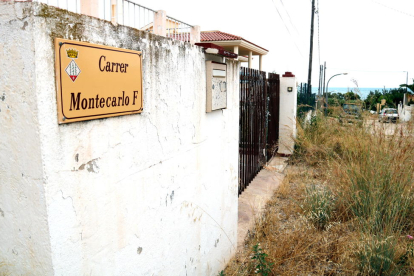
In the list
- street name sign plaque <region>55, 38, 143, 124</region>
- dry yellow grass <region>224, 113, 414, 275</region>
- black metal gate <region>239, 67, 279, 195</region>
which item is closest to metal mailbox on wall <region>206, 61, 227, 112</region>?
street name sign plaque <region>55, 38, 143, 124</region>

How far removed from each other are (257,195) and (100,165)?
146 inches

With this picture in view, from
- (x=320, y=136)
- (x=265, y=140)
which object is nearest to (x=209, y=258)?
(x=265, y=140)

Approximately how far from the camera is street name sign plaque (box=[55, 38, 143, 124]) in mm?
1455

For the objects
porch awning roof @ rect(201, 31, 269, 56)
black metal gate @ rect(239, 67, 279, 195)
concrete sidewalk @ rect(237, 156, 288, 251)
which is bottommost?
concrete sidewalk @ rect(237, 156, 288, 251)

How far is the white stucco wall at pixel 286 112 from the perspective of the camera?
8.58 meters

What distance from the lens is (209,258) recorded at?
3.20 metres

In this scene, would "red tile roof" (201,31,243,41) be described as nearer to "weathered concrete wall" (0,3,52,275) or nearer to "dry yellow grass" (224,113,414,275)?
"dry yellow grass" (224,113,414,275)

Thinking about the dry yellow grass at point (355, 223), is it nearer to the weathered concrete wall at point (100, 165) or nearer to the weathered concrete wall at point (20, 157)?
the weathered concrete wall at point (100, 165)

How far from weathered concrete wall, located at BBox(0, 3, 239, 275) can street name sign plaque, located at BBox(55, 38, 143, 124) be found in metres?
0.04

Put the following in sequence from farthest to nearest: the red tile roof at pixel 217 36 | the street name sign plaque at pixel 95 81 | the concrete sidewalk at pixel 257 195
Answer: the red tile roof at pixel 217 36 < the concrete sidewalk at pixel 257 195 < the street name sign plaque at pixel 95 81

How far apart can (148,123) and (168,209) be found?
67 centimetres

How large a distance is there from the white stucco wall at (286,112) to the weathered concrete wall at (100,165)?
597 cm

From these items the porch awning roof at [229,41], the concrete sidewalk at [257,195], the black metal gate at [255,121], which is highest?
the porch awning roof at [229,41]

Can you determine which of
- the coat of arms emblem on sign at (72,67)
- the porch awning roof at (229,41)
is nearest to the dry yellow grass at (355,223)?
the coat of arms emblem on sign at (72,67)
